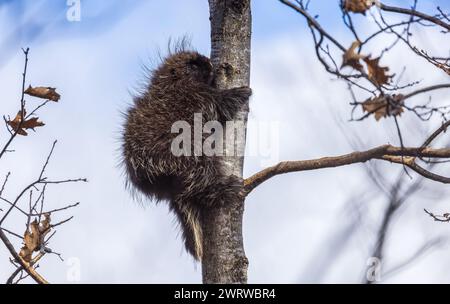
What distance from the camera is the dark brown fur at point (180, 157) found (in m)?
3.66

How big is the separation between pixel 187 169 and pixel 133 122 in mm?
631

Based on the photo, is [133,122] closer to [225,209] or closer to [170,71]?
[170,71]

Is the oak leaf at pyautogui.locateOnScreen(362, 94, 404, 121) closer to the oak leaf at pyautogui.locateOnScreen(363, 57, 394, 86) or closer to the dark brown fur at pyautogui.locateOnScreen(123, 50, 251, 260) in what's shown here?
the oak leaf at pyautogui.locateOnScreen(363, 57, 394, 86)

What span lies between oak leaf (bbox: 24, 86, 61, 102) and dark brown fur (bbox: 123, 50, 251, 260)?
0.70 metres

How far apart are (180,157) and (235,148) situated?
0.49 meters

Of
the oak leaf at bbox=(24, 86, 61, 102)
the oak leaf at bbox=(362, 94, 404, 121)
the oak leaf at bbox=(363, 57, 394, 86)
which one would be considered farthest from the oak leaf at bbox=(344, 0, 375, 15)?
the oak leaf at bbox=(24, 86, 61, 102)

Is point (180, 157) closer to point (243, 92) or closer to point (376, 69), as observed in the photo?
point (243, 92)

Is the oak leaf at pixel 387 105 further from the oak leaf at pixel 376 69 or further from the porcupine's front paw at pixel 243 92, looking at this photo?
the porcupine's front paw at pixel 243 92

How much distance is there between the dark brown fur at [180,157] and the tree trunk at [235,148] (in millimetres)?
73

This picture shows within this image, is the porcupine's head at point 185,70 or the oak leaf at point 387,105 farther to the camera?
the porcupine's head at point 185,70

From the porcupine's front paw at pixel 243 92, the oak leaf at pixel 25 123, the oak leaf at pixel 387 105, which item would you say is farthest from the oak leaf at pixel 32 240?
the oak leaf at pixel 387 105
